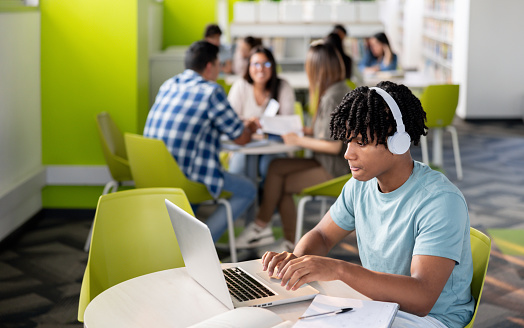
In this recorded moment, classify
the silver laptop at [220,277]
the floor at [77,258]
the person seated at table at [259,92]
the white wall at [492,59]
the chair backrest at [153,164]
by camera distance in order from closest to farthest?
the silver laptop at [220,277] → the floor at [77,258] → the chair backrest at [153,164] → the person seated at table at [259,92] → the white wall at [492,59]

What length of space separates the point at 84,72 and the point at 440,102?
302 cm

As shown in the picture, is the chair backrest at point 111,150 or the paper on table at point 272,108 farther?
the paper on table at point 272,108

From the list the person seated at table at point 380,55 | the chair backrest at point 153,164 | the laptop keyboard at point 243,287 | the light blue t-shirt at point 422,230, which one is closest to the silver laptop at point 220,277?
the laptop keyboard at point 243,287

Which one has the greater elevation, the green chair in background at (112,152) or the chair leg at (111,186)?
the green chair in background at (112,152)

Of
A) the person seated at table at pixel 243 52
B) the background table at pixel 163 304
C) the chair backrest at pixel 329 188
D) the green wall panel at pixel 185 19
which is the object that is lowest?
the chair backrest at pixel 329 188

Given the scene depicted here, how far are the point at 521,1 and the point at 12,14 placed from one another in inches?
278

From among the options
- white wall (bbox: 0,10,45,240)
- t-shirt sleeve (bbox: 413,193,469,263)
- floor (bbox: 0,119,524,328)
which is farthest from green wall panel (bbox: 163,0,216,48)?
t-shirt sleeve (bbox: 413,193,469,263)

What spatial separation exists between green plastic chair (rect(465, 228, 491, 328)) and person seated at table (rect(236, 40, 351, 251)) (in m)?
1.88

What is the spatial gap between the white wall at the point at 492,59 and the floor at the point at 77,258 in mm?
2900

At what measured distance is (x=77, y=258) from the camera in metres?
4.32

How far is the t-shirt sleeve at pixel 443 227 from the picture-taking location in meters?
1.82

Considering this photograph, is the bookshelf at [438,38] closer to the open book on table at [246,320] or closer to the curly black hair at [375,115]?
the curly black hair at [375,115]

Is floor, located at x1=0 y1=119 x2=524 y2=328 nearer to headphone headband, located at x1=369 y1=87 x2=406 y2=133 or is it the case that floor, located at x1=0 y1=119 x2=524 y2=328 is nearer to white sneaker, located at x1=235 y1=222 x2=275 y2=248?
white sneaker, located at x1=235 y1=222 x2=275 y2=248

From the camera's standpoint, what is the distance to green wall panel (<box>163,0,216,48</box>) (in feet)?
25.5
